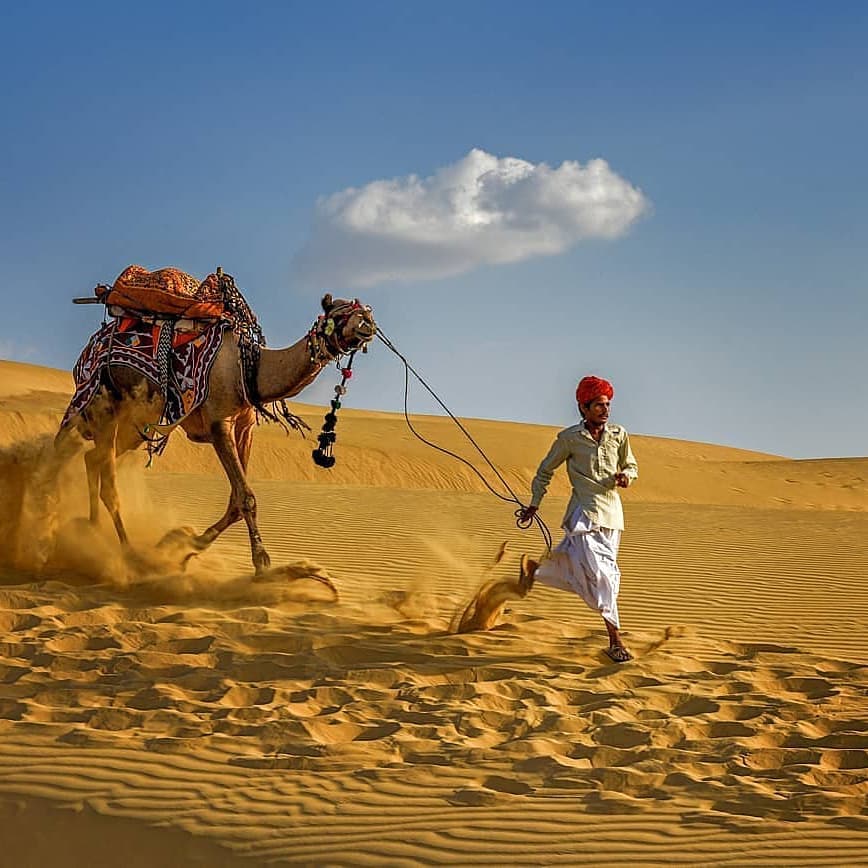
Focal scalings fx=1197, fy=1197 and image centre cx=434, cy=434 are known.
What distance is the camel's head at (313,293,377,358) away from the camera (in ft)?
30.5

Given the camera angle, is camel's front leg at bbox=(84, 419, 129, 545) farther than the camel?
Yes

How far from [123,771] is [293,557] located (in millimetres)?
7878

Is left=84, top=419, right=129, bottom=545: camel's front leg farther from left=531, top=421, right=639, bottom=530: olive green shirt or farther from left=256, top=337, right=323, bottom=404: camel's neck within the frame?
left=531, top=421, right=639, bottom=530: olive green shirt

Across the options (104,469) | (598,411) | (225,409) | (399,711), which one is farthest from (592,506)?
(104,469)

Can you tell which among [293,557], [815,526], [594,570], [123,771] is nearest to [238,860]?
[123,771]

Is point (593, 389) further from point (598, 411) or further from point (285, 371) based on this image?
point (285, 371)

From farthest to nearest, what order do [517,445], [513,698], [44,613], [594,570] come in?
[517,445] < [44,613] < [594,570] < [513,698]

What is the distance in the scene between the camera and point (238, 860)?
4719mm

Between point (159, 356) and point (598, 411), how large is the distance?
13.7ft

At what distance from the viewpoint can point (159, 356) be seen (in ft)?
33.4

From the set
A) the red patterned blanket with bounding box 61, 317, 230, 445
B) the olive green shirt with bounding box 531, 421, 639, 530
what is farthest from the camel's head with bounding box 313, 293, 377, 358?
the olive green shirt with bounding box 531, 421, 639, 530

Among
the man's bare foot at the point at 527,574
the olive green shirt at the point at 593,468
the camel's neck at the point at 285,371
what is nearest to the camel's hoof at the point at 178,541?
the camel's neck at the point at 285,371

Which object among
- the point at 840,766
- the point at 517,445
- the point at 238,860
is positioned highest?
the point at 517,445

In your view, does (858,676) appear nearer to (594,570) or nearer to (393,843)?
(594,570)
